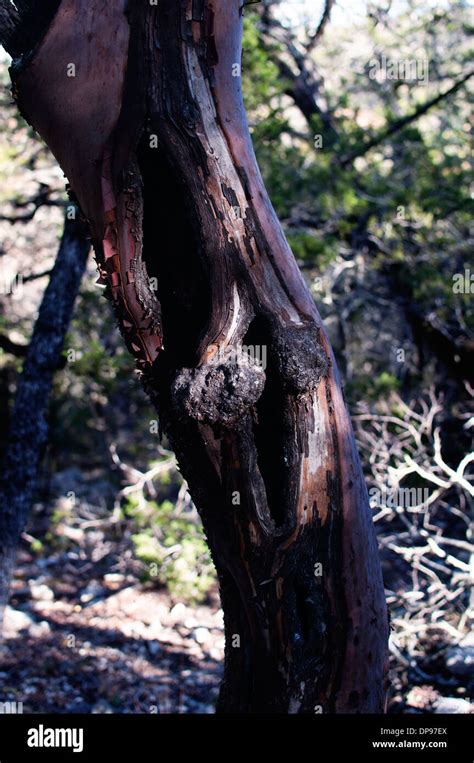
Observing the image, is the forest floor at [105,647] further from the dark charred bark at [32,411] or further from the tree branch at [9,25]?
the tree branch at [9,25]

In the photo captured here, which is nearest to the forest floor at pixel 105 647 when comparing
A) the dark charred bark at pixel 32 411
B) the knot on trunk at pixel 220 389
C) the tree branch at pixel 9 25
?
the dark charred bark at pixel 32 411

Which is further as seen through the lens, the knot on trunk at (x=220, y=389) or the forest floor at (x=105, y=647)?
the forest floor at (x=105, y=647)

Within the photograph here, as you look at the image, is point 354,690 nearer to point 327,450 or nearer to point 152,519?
point 327,450

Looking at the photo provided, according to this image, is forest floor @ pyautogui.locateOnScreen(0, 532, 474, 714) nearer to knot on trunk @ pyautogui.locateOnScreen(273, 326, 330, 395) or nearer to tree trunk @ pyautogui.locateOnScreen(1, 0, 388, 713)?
tree trunk @ pyautogui.locateOnScreen(1, 0, 388, 713)

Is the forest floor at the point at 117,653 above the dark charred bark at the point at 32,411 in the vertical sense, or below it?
below

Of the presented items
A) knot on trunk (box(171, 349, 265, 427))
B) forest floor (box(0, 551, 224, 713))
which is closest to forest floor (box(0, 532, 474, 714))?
forest floor (box(0, 551, 224, 713))

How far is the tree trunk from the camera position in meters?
2.37

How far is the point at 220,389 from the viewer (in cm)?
234

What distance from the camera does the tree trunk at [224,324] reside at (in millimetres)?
2373

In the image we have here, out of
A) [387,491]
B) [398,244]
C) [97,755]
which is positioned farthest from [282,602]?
[398,244]

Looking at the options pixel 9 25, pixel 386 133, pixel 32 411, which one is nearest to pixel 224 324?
pixel 9 25

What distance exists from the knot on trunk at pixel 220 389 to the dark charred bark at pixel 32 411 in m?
2.51

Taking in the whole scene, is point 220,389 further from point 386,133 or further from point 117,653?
point 386,133

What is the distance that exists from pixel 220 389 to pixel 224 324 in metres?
0.24
